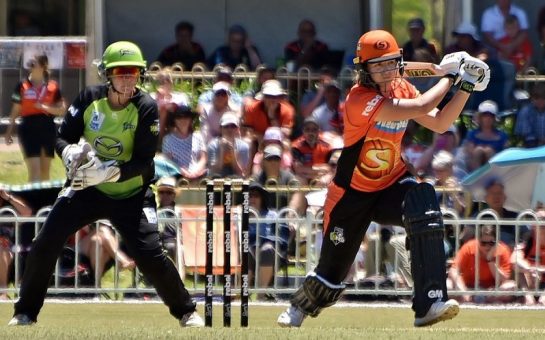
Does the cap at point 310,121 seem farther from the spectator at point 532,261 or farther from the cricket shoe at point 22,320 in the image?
the cricket shoe at point 22,320

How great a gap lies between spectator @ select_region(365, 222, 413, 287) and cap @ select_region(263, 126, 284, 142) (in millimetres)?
2433

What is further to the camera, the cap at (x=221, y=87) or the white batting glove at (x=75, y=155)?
the cap at (x=221, y=87)

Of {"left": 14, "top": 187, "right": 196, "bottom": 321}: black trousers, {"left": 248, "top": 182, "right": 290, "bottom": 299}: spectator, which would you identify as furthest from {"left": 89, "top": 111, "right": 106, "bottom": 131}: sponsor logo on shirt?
{"left": 248, "top": 182, "right": 290, "bottom": 299}: spectator

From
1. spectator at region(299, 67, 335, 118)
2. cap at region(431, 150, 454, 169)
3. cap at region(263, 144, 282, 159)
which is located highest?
spectator at region(299, 67, 335, 118)

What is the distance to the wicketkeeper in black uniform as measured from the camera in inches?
375

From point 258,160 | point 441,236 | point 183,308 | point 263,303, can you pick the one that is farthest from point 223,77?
point 441,236

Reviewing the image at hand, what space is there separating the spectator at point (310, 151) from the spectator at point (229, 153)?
1.67ft

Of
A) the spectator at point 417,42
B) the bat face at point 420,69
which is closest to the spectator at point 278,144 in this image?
the spectator at point 417,42

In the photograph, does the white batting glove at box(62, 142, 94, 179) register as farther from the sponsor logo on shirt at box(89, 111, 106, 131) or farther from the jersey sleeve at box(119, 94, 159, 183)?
the jersey sleeve at box(119, 94, 159, 183)

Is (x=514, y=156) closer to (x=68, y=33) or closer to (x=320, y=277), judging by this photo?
(x=320, y=277)

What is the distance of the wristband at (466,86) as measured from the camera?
896 cm

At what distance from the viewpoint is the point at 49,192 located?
13336 mm

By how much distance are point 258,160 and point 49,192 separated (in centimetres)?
247

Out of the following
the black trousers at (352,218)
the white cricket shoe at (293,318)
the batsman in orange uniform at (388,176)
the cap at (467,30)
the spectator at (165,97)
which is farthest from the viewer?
the cap at (467,30)
